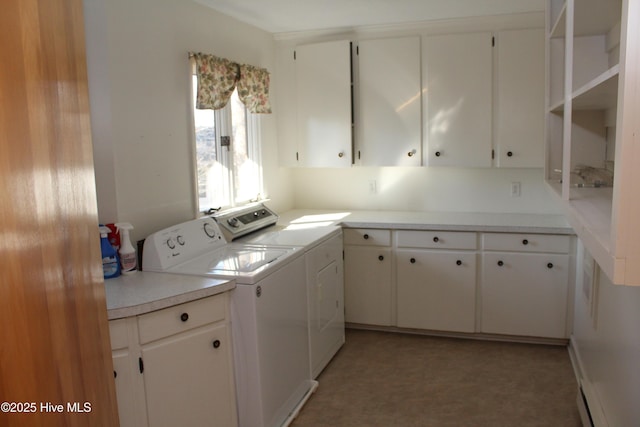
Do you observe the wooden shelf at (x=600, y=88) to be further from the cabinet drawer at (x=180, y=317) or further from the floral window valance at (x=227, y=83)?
the floral window valance at (x=227, y=83)

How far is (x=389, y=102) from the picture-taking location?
12.8 ft

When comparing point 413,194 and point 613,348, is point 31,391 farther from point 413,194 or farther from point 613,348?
point 413,194

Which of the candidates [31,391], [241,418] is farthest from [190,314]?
[31,391]

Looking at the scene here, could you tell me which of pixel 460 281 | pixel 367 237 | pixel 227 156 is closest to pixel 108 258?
pixel 227 156

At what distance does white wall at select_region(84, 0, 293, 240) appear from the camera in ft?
8.05

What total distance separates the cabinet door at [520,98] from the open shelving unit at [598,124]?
1112 mm

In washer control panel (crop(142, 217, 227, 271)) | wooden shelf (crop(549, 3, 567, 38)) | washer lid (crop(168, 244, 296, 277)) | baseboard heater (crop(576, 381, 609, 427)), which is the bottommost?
baseboard heater (crop(576, 381, 609, 427))

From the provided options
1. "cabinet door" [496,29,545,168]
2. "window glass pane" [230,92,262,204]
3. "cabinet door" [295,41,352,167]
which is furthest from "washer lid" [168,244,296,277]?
"cabinet door" [496,29,545,168]

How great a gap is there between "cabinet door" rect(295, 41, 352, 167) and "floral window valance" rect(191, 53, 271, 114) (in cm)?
33

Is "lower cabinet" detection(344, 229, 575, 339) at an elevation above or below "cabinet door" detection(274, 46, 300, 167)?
below

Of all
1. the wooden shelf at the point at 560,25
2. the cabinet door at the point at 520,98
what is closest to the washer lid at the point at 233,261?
the wooden shelf at the point at 560,25

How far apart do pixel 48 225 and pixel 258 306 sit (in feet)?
5.24

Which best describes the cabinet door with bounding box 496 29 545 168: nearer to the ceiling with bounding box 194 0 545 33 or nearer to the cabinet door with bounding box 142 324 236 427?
the ceiling with bounding box 194 0 545 33

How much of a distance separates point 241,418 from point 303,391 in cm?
55
